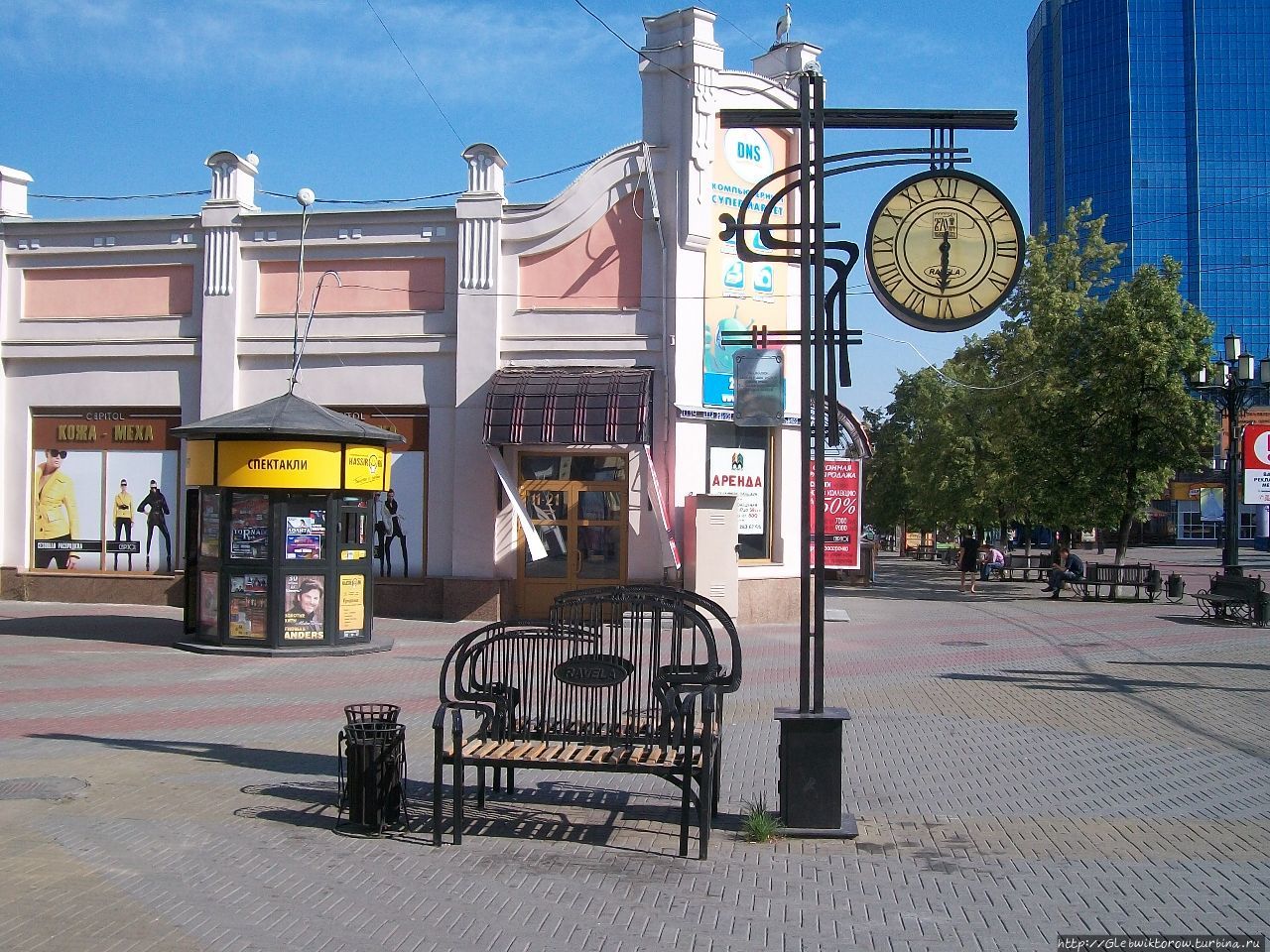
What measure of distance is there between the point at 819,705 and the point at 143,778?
195 inches

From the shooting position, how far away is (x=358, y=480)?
16.2 m

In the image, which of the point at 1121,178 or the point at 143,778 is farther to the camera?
the point at 1121,178

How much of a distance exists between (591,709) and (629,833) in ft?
3.04

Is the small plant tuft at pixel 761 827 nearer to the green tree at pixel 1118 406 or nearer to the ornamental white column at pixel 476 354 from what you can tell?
the ornamental white column at pixel 476 354

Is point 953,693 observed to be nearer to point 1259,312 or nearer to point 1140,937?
point 1140,937

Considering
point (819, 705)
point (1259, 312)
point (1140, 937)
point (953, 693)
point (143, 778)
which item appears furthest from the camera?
point (1259, 312)

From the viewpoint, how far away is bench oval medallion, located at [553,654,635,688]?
7.63m

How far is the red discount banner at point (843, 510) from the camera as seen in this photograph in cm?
2298

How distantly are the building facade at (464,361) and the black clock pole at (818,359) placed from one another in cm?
1058

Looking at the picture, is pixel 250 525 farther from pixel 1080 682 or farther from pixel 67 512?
pixel 1080 682

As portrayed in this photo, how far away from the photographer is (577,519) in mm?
20062

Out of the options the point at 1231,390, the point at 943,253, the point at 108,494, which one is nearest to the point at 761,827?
the point at 943,253

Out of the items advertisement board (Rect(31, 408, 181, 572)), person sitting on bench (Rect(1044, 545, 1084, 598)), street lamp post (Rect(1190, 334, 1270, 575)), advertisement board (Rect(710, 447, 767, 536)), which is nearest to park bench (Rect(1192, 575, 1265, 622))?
street lamp post (Rect(1190, 334, 1270, 575))

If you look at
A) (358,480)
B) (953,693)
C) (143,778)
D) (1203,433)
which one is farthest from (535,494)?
(1203,433)
